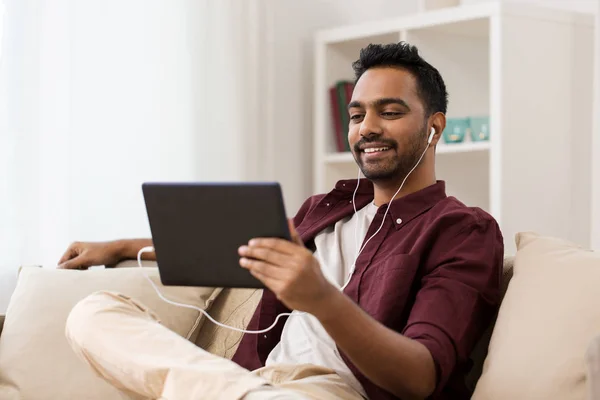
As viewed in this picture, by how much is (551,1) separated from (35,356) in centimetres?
221

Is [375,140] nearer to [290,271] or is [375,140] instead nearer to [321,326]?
[321,326]

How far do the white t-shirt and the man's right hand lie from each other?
2.15ft

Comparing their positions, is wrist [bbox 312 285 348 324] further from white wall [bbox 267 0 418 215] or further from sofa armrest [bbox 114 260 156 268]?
white wall [bbox 267 0 418 215]

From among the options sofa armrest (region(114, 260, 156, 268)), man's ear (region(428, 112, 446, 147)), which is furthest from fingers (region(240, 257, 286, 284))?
sofa armrest (region(114, 260, 156, 268))

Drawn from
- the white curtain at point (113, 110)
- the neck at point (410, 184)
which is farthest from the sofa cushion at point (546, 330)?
the white curtain at point (113, 110)

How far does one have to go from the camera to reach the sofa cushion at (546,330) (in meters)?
1.43

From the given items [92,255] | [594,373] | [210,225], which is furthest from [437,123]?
[92,255]

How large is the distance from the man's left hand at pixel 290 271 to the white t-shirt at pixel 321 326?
1.18 ft

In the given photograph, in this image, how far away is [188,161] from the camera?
318cm

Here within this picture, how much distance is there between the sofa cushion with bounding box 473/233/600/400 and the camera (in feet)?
4.70

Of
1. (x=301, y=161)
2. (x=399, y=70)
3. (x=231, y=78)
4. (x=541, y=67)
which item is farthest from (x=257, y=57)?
(x=399, y=70)

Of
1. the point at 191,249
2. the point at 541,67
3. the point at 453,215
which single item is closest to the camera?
the point at 191,249

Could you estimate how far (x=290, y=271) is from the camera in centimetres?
127

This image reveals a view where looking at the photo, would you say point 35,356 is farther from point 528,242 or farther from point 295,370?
point 528,242
